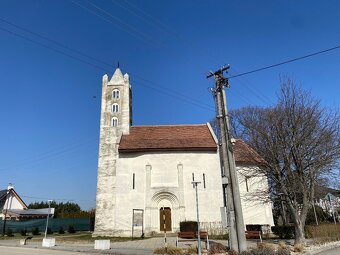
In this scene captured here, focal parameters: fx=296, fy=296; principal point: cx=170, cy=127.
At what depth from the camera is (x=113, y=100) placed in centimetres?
3788

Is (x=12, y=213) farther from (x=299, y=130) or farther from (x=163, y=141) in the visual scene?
(x=299, y=130)

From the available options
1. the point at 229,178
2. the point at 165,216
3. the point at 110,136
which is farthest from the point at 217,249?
the point at 110,136

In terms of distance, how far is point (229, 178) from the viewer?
54.1 ft

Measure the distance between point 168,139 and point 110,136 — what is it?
697cm

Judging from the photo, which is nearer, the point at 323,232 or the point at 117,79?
the point at 323,232

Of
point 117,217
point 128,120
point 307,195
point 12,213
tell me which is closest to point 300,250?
point 307,195

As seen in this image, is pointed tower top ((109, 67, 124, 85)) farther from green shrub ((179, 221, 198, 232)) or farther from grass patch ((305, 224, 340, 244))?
grass patch ((305, 224, 340, 244))

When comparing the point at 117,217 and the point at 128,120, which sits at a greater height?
the point at 128,120

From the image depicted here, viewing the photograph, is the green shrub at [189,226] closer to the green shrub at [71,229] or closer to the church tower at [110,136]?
the church tower at [110,136]

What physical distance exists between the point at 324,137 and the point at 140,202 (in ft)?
63.3

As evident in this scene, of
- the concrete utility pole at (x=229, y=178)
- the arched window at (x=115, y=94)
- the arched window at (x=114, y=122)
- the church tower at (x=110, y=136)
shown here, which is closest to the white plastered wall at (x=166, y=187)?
the church tower at (x=110, y=136)

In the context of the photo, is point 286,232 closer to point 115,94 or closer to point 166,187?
point 166,187

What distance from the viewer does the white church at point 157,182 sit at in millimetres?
31375

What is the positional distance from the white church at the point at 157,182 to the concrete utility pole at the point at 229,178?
13525mm
